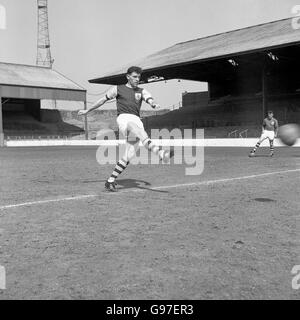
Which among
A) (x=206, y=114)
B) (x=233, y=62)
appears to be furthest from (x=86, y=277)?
(x=206, y=114)

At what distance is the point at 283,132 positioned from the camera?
14086 millimetres

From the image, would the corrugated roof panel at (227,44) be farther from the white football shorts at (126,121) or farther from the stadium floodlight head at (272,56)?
the white football shorts at (126,121)

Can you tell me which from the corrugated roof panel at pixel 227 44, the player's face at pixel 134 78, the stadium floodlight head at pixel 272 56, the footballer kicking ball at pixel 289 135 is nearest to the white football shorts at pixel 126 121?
the player's face at pixel 134 78

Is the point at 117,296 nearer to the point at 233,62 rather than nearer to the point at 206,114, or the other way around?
the point at 233,62

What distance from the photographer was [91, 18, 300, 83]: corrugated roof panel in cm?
3569

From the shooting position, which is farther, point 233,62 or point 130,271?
point 233,62

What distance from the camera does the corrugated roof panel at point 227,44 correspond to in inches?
1405

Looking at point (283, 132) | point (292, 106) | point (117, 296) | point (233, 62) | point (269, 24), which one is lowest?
point (117, 296)

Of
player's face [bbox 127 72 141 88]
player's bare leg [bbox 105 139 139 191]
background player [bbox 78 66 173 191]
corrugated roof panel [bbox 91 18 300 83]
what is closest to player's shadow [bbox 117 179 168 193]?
player's bare leg [bbox 105 139 139 191]

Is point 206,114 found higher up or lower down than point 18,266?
higher up

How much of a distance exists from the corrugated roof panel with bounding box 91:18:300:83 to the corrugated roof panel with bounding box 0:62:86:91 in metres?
10.8

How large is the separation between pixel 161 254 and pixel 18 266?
4.06 feet

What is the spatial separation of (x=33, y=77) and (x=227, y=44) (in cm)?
2749

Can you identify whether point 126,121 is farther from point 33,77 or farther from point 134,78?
point 33,77
